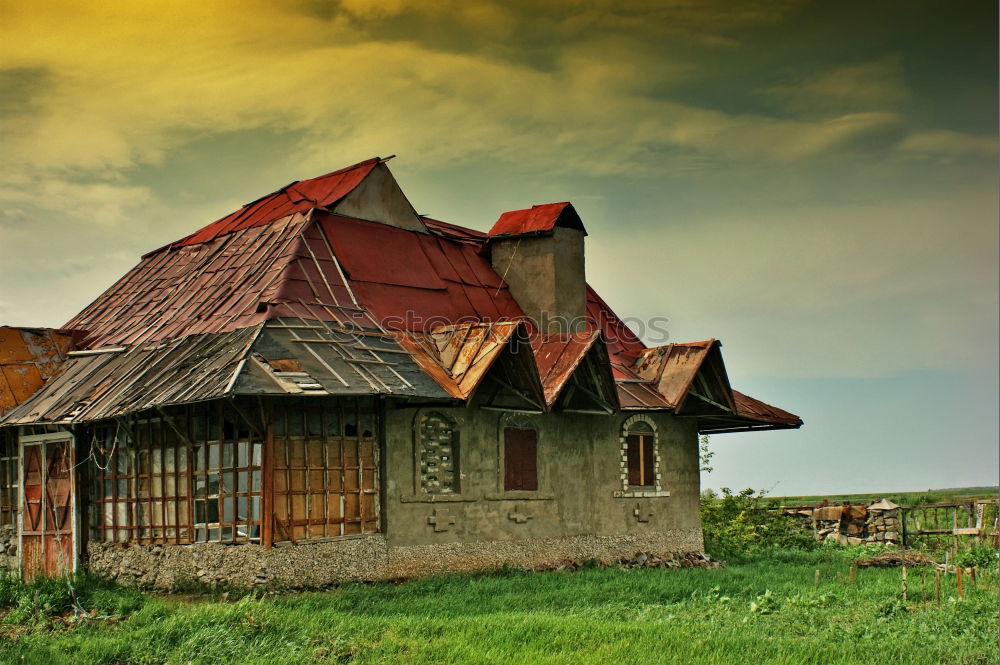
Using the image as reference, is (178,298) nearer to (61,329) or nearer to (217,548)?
(61,329)

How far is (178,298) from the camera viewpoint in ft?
76.1

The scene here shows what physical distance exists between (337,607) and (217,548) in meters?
2.68

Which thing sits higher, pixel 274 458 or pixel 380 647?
pixel 274 458

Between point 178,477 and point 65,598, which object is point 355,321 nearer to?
point 178,477

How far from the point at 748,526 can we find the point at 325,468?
15.5 metres

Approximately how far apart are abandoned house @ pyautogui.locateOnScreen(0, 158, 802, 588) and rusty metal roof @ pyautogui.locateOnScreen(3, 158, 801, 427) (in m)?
0.06

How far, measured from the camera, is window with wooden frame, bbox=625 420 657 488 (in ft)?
78.6

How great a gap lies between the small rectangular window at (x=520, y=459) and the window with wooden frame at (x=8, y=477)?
968cm

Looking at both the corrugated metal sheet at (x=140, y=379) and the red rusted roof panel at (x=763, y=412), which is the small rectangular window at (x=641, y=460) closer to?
the red rusted roof panel at (x=763, y=412)

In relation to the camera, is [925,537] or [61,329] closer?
[61,329]

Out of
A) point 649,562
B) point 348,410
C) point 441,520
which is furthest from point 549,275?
point 348,410

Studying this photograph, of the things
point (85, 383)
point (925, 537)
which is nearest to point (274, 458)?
point (85, 383)

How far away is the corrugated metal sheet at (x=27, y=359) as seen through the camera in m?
22.2

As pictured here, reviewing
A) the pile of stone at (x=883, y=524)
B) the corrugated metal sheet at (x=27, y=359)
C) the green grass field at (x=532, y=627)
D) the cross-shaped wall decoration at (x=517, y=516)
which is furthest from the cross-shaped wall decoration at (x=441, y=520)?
the pile of stone at (x=883, y=524)
